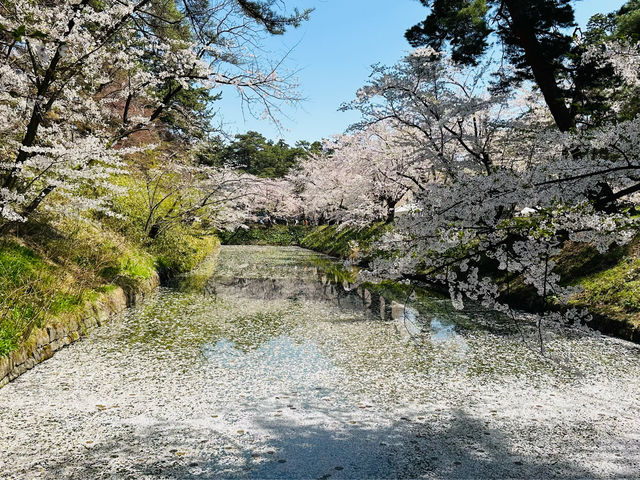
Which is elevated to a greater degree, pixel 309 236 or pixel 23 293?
pixel 309 236

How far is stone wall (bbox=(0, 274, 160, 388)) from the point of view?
378 centimetres

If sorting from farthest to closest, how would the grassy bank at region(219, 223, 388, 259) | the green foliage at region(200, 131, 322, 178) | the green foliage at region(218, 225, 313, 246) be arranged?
the green foliage at region(200, 131, 322, 178) < the green foliage at region(218, 225, 313, 246) < the grassy bank at region(219, 223, 388, 259)

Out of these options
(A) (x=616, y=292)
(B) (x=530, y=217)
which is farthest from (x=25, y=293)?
(A) (x=616, y=292)

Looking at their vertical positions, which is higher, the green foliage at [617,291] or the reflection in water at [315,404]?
the green foliage at [617,291]

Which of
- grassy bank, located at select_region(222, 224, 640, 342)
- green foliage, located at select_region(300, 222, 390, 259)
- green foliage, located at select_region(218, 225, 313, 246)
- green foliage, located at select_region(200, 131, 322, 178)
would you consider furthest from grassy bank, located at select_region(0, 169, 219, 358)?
green foliage, located at select_region(200, 131, 322, 178)

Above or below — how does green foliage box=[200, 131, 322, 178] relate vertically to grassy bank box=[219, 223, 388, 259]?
above

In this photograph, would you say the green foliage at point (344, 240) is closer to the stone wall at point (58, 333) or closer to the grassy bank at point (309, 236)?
the grassy bank at point (309, 236)

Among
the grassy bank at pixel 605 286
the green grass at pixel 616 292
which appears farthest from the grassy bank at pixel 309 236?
the green grass at pixel 616 292

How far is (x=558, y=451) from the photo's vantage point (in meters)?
2.78

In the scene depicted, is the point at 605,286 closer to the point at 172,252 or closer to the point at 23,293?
the point at 23,293

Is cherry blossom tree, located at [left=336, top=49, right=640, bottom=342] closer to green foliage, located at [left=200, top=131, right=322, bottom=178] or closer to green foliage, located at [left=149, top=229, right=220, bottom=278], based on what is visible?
green foliage, located at [left=149, top=229, right=220, bottom=278]

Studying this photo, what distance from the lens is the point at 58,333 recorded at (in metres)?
4.75

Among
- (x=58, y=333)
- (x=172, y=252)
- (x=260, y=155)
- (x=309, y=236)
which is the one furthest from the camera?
(x=260, y=155)

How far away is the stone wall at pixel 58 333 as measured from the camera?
378 cm
